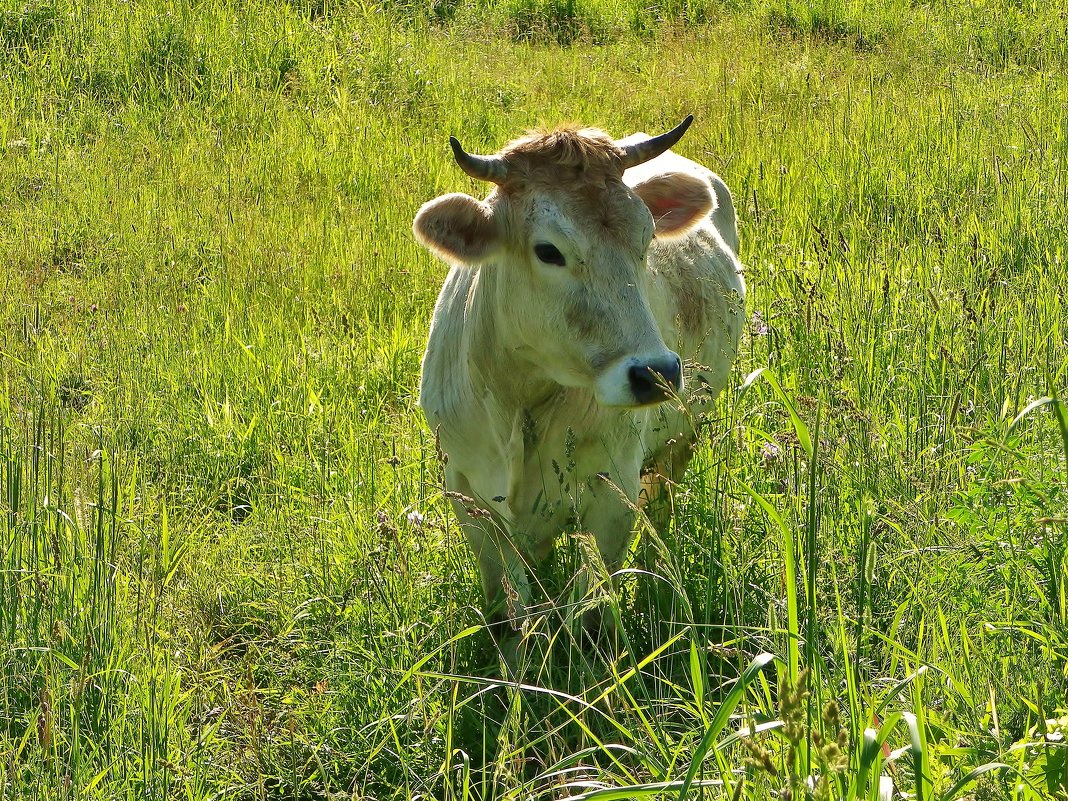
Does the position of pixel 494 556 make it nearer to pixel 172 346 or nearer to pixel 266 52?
pixel 172 346

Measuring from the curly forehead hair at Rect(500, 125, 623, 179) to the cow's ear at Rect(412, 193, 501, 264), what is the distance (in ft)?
0.56

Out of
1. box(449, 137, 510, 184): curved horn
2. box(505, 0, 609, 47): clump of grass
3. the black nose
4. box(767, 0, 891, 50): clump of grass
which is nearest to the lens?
the black nose

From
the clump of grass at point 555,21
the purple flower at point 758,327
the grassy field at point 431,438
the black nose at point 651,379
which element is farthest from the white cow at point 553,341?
the clump of grass at point 555,21

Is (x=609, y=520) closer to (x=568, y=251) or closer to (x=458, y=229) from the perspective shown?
(x=568, y=251)

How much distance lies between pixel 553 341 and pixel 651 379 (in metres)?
0.42

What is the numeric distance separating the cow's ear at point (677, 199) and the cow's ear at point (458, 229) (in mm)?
713

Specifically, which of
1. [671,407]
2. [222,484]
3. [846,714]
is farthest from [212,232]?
[846,714]

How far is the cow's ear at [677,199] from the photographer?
13.1 feet

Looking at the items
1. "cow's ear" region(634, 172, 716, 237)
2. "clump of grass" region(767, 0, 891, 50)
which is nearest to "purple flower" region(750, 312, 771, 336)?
"cow's ear" region(634, 172, 716, 237)

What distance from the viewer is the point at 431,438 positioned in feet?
14.9

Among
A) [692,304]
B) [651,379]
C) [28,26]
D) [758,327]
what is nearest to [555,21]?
[28,26]

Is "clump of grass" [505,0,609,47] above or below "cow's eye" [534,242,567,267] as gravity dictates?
above

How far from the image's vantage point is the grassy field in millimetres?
2520

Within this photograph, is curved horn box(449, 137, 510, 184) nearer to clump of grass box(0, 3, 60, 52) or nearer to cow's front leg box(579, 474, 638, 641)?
cow's front leg box(579, 474, 638, 641)
